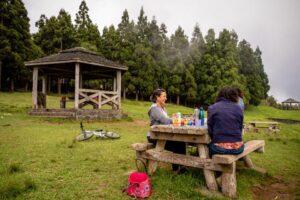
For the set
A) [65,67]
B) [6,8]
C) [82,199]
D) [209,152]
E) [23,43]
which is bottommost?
[82,199]

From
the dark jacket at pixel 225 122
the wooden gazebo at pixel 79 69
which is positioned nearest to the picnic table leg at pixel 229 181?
the dark jacket at pixel 225 122

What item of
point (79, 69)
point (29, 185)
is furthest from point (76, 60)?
point (29, 185)

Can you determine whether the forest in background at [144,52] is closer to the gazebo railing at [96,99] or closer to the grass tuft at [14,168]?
the gazebo railing at [96,99]

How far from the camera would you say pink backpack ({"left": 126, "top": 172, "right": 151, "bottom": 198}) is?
4.16 meters

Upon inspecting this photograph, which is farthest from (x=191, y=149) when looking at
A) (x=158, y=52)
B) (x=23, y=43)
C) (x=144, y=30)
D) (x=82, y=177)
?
(x=144, y=30)

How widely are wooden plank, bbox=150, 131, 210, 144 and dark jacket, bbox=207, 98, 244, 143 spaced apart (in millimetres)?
170

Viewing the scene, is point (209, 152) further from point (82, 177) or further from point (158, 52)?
point (158, 52)

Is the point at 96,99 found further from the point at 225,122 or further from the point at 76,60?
the point at 225,122

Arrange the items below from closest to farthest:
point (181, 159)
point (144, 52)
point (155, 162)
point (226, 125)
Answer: point (226, 125), point (181, 159), point (155, 162), point (144, 52)

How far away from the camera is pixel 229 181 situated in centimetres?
422

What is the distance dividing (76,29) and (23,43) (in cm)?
1530

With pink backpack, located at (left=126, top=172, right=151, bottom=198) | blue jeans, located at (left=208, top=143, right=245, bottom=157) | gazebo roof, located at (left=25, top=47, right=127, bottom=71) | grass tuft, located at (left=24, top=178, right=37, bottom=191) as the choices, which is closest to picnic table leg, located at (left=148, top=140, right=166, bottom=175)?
pink backpack, located at (left=126, top=172, right=151, bottom=198)

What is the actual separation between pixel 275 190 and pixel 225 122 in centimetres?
170

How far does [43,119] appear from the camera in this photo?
15.5 meters
